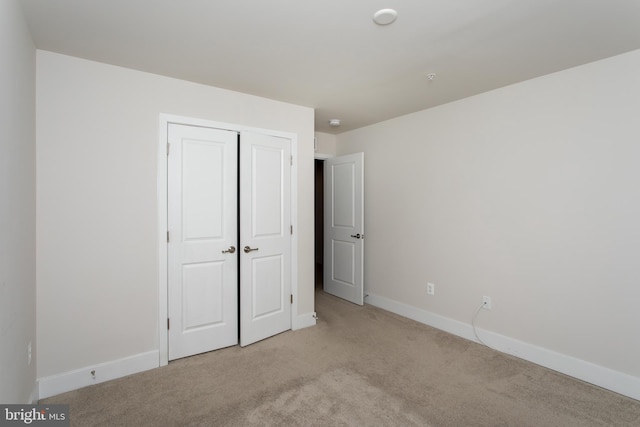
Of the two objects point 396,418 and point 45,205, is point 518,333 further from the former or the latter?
point 45,205

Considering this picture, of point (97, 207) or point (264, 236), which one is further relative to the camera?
point (264, 236)

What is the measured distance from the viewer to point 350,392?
2.21 meters

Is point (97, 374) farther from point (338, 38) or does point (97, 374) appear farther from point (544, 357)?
point (544, 357)

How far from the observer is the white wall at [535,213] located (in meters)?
2.25

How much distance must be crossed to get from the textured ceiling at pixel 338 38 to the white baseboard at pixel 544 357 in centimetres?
235

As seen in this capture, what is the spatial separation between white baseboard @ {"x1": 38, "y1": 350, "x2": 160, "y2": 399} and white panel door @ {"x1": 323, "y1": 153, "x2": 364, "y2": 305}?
2481 millimetres

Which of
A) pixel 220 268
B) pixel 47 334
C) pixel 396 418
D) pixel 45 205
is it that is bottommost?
pixel 396 418

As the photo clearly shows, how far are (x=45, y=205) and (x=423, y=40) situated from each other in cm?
287

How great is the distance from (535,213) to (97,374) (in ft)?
12.5

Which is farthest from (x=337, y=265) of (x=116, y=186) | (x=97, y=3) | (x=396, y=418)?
(x=97, y=3)

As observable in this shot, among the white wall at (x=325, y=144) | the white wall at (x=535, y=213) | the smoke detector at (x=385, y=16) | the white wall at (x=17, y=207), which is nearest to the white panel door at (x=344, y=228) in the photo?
the white wall at (x=325, y=144)

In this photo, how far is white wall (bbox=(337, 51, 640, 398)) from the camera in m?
2.25

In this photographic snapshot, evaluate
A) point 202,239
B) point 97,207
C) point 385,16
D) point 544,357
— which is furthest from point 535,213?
point 97,207

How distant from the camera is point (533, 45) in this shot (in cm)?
211
